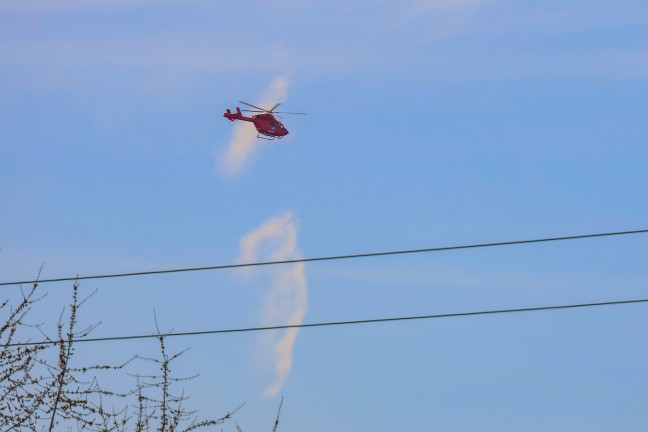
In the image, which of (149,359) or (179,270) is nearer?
(179,270)

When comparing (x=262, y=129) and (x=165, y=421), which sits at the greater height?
(x=262, y=129)

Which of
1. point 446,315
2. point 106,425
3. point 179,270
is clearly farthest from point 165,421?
point 446,315

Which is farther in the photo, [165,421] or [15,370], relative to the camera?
[165,421]

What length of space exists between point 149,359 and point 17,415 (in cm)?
307

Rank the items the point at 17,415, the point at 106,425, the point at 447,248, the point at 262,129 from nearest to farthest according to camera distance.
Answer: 1. the point at 447,248
2. the point at 17,415
3. the point at 106,425
4. the point at 262,129

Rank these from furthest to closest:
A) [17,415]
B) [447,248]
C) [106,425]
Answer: [106,425] → [17,415] → [447,248]

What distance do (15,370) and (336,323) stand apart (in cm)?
608

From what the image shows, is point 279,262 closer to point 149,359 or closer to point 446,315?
point 446,315

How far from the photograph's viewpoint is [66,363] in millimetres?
20250

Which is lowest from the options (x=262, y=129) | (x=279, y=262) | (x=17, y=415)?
(x=17, y=415)

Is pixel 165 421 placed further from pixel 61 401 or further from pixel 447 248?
Answer: pixel 447 248

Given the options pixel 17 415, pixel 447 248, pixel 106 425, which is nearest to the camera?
pixel 447 248

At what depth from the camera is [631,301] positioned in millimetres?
17250

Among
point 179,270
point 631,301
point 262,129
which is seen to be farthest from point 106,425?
point 262,129
